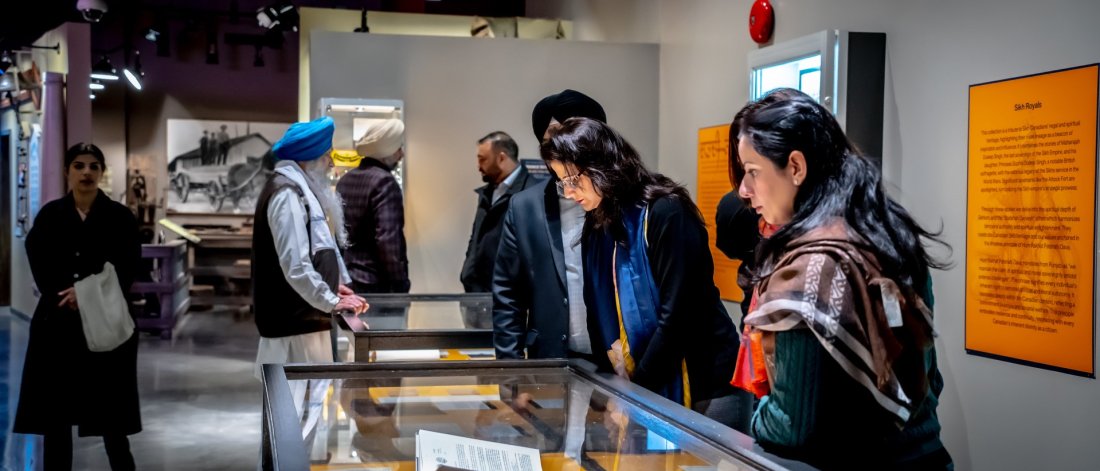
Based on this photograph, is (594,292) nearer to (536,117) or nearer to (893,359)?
(536,117)

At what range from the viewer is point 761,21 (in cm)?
512

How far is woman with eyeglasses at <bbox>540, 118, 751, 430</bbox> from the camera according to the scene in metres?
2.39

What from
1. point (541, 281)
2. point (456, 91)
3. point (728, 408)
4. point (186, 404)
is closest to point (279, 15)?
point (456, 91)

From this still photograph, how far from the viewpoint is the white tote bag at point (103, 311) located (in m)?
4.07

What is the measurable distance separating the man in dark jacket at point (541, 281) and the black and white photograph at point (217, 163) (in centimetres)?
1344

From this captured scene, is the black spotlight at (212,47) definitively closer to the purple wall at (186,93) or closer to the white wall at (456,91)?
the purple wall at (186,93)

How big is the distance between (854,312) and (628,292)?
3.49 ft

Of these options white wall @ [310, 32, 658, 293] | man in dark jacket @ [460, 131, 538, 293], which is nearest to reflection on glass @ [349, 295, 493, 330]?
man in dark jacket @ [460, 131, 538, 293]

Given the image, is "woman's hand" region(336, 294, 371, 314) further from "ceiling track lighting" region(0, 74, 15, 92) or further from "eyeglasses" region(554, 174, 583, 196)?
"ceiling track lighting" region(0, 74, 15, 92)

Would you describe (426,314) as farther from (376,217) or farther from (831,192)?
(831,192)

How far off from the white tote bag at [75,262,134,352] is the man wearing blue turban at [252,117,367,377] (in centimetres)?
80

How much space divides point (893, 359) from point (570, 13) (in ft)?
25.4

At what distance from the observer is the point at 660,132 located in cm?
680

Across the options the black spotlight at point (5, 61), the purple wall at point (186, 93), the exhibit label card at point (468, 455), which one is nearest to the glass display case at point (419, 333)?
the exhibit label card at point (468, 455)
